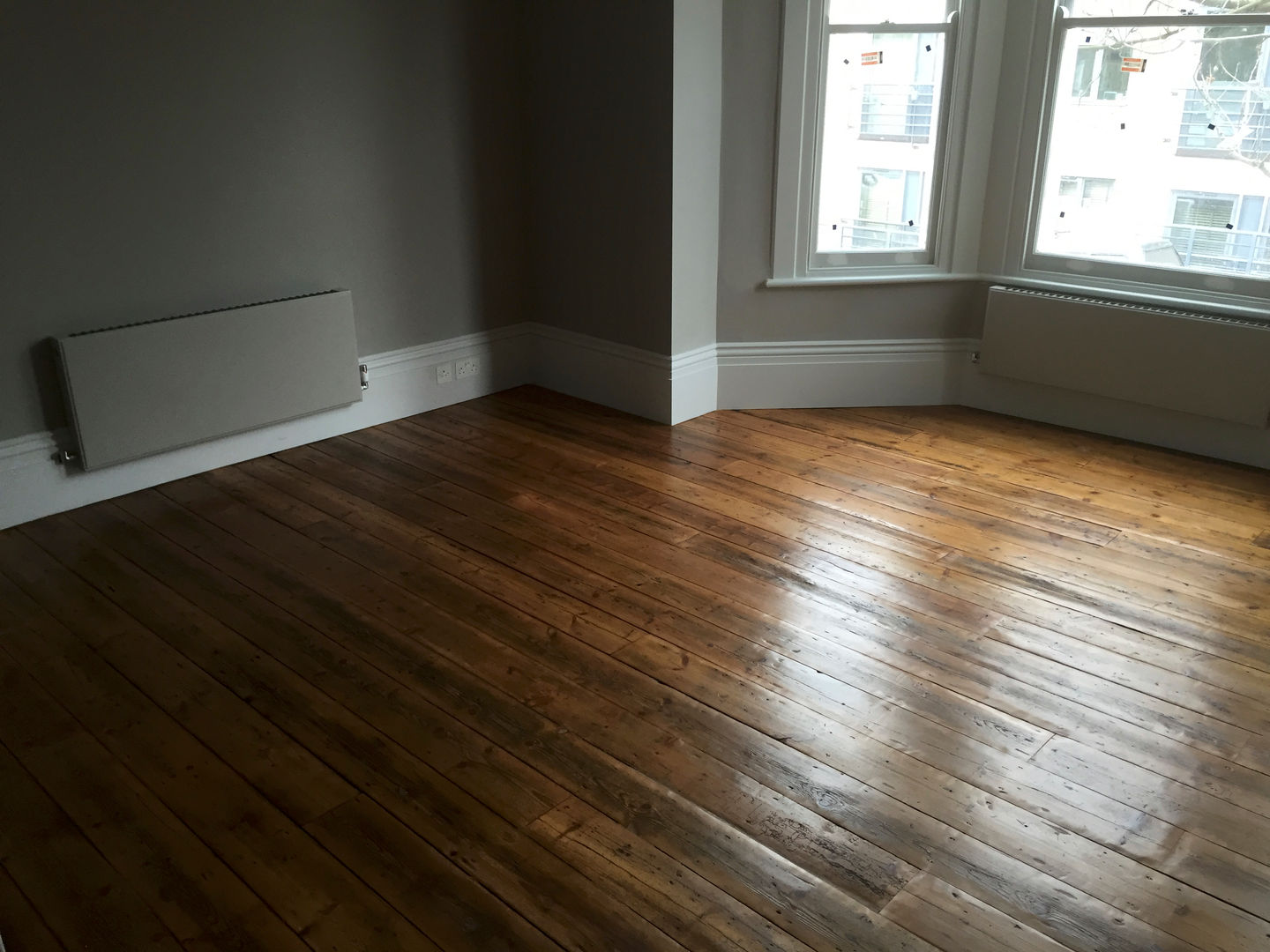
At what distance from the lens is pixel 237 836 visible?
7.47 ft

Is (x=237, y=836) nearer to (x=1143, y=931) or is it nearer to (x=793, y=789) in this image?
(x=793, y=789)

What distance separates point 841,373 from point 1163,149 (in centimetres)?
162

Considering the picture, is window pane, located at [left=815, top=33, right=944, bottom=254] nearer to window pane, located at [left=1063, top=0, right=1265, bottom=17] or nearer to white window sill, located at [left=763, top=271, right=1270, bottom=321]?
white window sill, located at [left=763, top=271, right=1270, bottom=321]

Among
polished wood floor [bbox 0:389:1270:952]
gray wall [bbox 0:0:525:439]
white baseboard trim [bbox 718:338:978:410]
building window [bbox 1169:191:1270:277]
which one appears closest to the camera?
polished wood floor [bbox 0:389:1270:952]

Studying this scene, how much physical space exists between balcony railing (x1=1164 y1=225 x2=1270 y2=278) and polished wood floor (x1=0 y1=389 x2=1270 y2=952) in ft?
2.66

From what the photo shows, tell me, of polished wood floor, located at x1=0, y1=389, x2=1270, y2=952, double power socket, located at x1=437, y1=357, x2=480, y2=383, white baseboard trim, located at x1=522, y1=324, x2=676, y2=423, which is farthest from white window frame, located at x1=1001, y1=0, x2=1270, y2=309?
double power socket, located at x1=437, y1=357, x2=480, y2=383

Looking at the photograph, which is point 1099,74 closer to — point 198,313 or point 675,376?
point 675,376

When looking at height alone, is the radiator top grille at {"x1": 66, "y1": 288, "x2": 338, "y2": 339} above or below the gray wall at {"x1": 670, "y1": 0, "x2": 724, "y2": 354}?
below

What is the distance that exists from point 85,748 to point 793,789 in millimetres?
1735

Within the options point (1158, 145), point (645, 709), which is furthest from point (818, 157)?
point (645, 709)

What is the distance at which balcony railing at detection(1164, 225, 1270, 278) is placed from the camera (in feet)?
13.7

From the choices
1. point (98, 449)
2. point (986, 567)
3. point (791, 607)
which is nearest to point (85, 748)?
point (98, 449)

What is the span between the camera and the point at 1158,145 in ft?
14.1

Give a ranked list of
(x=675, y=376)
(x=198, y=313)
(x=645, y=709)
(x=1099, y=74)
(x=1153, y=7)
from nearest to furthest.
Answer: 1. (x=645, y=709)
2. (x=198, y=313)
3. (x=1153, y=7)
4. (x=1099, y=74)
5. (x=675, y=376)
